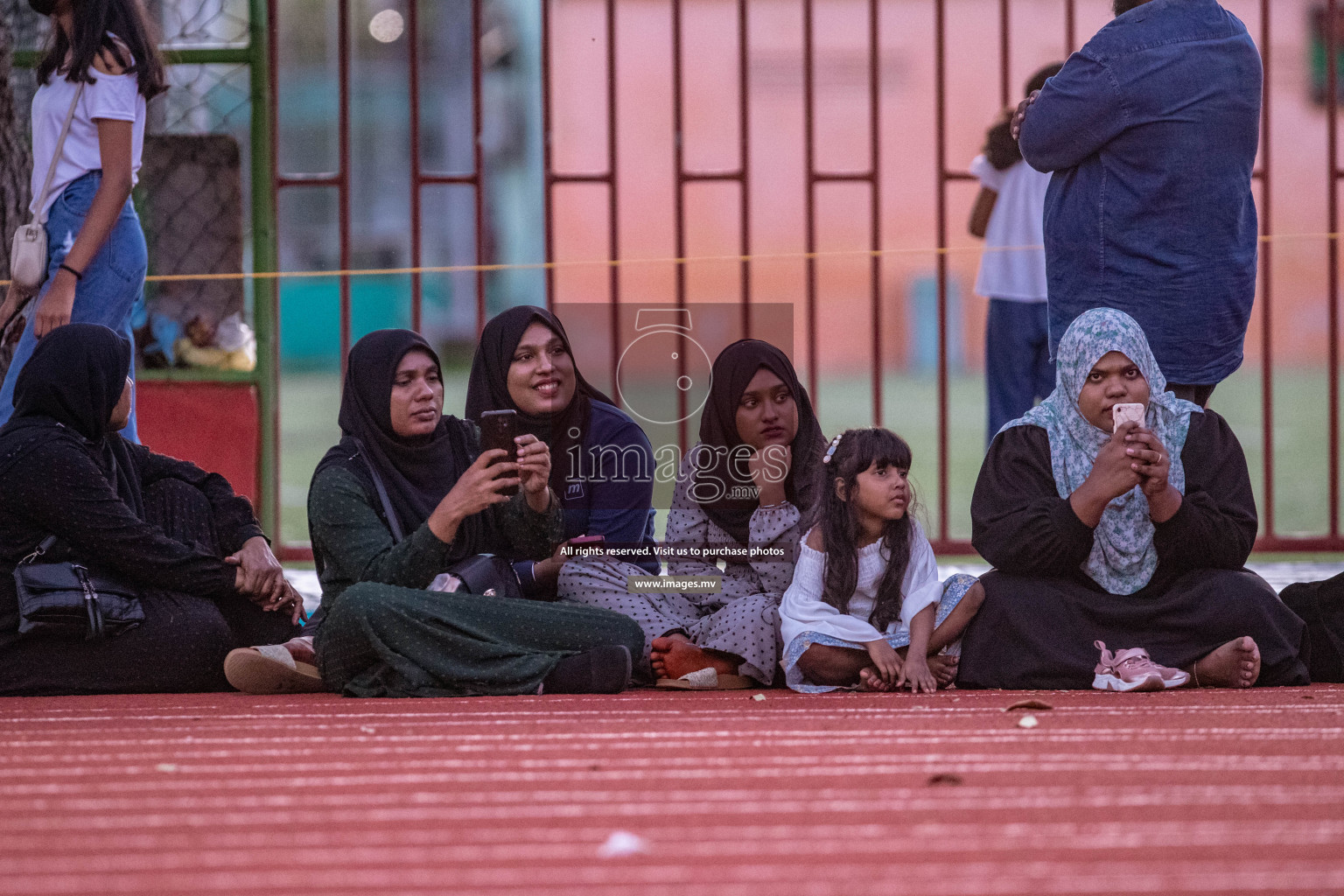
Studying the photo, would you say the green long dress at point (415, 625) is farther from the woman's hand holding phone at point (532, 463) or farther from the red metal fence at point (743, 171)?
the red metal fence at point (743, 171)

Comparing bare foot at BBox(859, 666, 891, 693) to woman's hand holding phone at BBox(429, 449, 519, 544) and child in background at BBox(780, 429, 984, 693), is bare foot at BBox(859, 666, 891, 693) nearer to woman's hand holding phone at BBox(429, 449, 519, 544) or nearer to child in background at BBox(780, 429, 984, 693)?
child in background at BBox(780, 429, 984, 693)

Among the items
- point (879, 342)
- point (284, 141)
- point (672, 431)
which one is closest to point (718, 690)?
point (672, 431)

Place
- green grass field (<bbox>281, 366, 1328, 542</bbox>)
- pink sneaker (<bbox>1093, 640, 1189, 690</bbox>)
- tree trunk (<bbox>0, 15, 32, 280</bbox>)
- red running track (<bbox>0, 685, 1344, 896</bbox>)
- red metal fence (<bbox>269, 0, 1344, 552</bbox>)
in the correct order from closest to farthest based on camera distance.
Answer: red running track (<bbox>0, 685, 1344, 896</bbox>) < pink sneaker (<bbox>1093, 640, 1189, 690</bbox>) < tree trunk (<bbox>0, 15, 32, 280</bbox>) < red metal fence (<bbox>269, 0, 1344, 552</bbox>) < green grass field (<bbox>281, 366, 1328, 542</bbox>)

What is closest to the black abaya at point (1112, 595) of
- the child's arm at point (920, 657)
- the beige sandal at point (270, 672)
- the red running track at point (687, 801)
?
the child's arm at point (920, 657)

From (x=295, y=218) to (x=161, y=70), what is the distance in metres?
2.83

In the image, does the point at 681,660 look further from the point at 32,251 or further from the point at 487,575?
the point at 32,251

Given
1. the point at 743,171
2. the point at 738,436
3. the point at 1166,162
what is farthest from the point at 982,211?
the point at 738,436

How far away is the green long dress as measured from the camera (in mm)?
3154

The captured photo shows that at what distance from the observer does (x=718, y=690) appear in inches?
130

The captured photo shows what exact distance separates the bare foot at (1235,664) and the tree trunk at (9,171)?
349 cm

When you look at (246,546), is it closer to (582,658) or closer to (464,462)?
(464,462)

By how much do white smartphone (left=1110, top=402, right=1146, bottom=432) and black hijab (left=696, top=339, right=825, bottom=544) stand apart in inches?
26.2

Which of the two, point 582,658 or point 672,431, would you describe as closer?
point 582,658

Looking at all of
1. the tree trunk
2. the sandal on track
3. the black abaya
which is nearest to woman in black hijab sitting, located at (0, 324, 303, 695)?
the sandal on track
